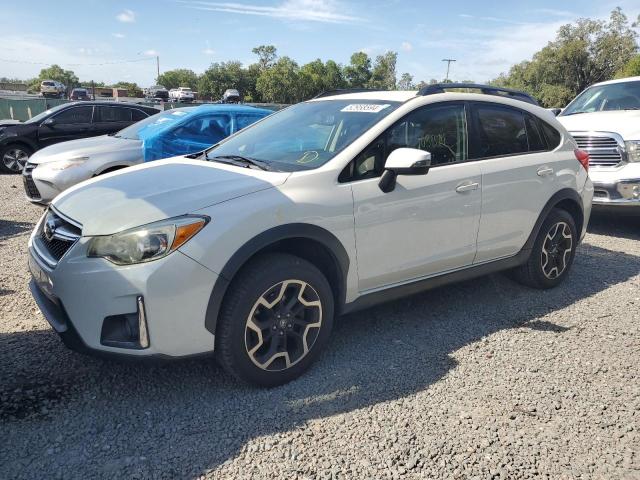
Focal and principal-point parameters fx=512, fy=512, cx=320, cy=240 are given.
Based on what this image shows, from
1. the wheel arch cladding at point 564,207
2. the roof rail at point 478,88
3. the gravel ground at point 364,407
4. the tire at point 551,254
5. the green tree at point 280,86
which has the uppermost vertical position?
the green tree at point 280,86

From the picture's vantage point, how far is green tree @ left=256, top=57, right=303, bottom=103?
7725 cm

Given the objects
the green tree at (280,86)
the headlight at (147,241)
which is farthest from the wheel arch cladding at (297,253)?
the green tree at (280,86)

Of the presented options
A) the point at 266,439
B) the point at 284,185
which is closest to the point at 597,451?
the point at 266,439

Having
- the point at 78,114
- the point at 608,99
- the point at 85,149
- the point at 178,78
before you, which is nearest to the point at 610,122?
the point at 608,99

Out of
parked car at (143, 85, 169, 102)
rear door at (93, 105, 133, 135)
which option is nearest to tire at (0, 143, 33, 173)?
rear door at (93, 105, 133, 135)

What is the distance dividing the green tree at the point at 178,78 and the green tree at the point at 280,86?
3694cm

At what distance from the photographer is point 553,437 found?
2670mm

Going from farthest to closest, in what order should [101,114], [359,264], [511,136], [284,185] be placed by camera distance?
[101,114] < [511,136] < [359,264] < [284,185]

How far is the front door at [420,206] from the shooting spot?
3.23 m

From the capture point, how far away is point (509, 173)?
4.04 m

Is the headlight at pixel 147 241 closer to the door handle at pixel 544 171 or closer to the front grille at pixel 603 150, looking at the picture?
the door handle at pixel 544 171

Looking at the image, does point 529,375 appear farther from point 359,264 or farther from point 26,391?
point 26,391

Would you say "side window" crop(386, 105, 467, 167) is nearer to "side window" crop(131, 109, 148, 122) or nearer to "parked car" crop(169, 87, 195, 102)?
"side window" crop(131, 109, 148, 122)

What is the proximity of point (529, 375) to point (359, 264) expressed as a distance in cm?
131
